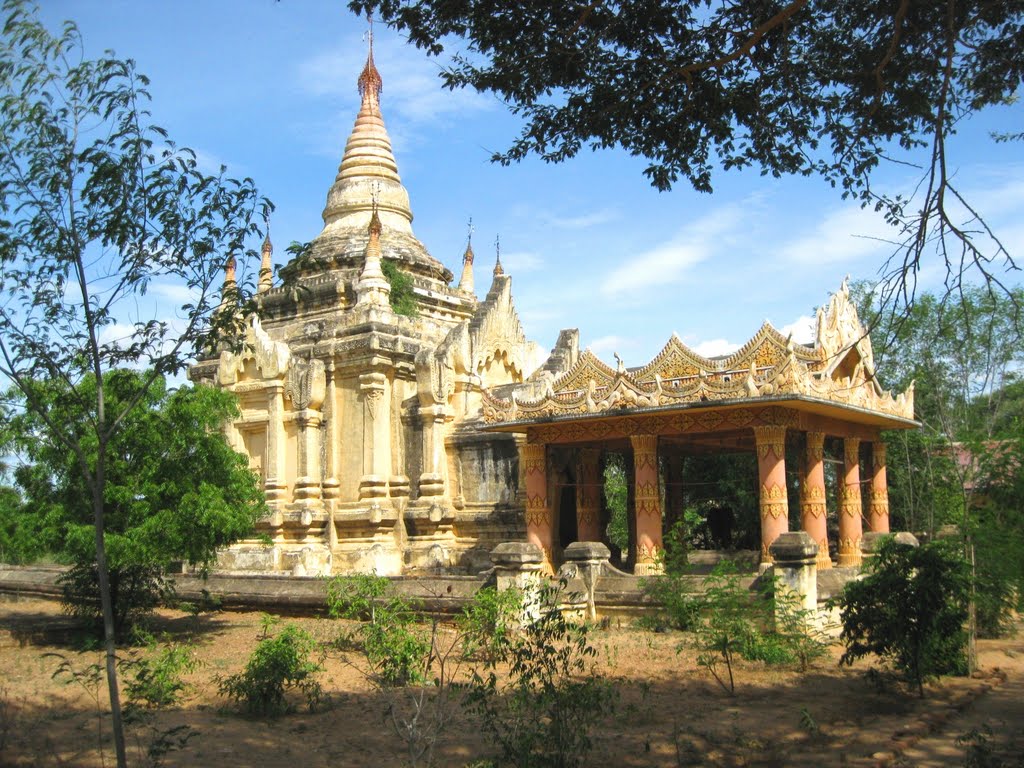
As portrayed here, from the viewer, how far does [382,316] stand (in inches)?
826

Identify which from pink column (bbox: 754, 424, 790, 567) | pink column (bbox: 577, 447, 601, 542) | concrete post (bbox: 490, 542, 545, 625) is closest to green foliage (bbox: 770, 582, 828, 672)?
pink column (bbox: 754, 424, 790, 567)

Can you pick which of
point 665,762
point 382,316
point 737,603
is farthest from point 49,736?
point 382,316

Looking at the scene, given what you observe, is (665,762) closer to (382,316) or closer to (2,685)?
(2,685)

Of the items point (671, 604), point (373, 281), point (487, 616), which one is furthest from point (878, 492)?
point (487, 616)

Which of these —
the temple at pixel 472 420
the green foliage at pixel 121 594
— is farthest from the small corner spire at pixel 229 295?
the green foliage at pixel 121 594

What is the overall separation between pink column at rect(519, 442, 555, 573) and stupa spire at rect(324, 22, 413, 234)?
9.76 metres

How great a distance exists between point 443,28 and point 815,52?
3542 mm

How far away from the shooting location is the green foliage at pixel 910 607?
993cm

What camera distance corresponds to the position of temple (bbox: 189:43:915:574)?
623 inches

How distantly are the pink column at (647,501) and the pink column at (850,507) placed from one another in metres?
3.67

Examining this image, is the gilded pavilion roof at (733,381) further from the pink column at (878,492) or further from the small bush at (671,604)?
the small bush at (671,604)

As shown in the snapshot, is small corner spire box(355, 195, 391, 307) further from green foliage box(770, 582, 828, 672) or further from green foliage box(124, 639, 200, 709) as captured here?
green foliage box(770, 582, 828, 672)

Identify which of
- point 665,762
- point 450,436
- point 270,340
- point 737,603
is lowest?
point 665,762

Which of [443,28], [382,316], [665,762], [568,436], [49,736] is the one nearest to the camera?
[665,762]
